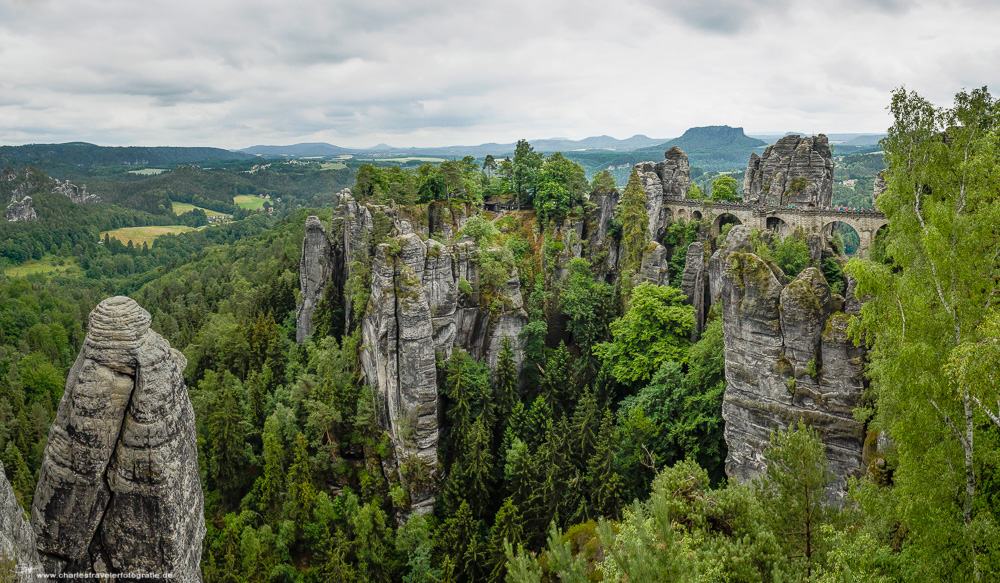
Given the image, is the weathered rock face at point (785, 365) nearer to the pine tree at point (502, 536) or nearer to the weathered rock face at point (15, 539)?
the pine tree at point (502, 536)

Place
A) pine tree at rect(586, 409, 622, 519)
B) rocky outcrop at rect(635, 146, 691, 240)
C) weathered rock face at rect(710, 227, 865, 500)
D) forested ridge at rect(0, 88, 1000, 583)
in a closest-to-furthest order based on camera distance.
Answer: forested ridge at rect(0, 88, 1000, 583)
weathered rock face at rect(710, 227, 865, 500)
pine tree at rect(586, 409, 622, 519)
rocky outcrop at rect(635, 146, 691, 240)

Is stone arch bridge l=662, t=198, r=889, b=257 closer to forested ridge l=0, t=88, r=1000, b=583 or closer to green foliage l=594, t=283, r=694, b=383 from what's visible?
forested ridge l=0, t=88, r=1000, b=583

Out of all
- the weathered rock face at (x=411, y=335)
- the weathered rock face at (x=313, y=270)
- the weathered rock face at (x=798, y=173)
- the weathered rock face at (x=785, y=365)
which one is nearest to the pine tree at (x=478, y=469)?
the weathered rock face at (x=411, y=335)

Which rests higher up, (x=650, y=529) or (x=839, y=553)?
(x=839, y=553)

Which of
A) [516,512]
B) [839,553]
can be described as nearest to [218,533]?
[516,512]

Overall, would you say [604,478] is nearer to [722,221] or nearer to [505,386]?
[505,386]

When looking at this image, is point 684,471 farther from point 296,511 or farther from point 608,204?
point 608,204

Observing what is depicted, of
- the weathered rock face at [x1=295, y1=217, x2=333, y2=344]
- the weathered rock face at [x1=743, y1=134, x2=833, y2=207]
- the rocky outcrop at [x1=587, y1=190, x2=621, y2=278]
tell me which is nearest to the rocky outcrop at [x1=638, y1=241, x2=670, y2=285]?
the rocky outcrop at [x1=587, y1=190, x2=621, y2=278]
